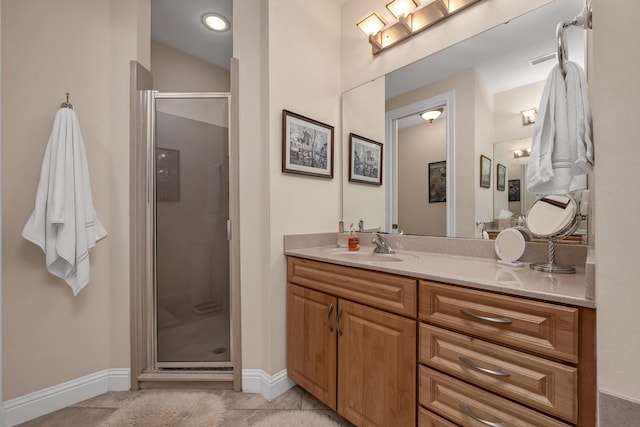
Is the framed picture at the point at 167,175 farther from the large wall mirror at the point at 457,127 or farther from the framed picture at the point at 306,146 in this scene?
the large wall mirror at the point at 457,127

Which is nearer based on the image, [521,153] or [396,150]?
[521,153]

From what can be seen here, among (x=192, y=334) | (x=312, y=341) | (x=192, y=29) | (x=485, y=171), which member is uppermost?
(x=192, y=29)

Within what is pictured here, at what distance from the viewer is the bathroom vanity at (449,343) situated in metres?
0.75

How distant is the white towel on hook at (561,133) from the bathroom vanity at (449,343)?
357 mm

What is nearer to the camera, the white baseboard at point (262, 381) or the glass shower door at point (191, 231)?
the white baseboard at point (262, 381)

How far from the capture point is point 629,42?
623 millimetres

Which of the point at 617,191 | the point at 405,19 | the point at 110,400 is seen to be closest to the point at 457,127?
the point at 405,19

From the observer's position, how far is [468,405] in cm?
92

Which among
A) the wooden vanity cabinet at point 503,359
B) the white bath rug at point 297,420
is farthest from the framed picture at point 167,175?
the wooden vanity cabinet at point 503,359

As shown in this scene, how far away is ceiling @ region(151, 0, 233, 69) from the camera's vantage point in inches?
87.5

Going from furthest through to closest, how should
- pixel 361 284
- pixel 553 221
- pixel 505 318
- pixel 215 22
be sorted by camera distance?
pixel 215 22 < pixel 361 284 < pixel 553 221 < pixel 505 318

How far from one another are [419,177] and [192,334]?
199cm

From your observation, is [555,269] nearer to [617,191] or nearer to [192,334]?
[617,191]

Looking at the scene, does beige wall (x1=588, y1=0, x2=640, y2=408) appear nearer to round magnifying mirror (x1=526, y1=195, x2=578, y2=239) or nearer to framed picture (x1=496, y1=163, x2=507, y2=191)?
round magnifying mirror (x1=526, y1=195, x2=578, y2=239)
